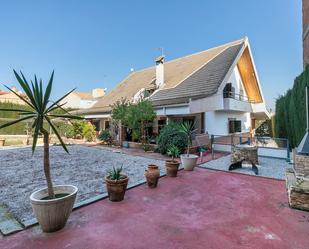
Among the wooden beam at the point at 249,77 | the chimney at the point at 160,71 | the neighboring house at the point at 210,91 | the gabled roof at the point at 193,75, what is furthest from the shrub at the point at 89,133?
the wooden beam at the point at 249,77

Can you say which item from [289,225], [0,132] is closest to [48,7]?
[289,225]

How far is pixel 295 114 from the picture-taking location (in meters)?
10.4

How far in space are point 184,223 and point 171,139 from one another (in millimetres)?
7239

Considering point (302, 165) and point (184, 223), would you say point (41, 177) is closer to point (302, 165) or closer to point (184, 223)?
point (184, 223)

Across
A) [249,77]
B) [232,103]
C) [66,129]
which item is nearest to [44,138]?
[232,103]

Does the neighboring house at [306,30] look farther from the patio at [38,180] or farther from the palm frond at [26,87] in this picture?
the palm frond at [26,87]

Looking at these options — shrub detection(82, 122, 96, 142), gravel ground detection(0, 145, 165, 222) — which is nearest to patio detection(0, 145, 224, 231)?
gravel ground detection(0, 145, 165, 222)

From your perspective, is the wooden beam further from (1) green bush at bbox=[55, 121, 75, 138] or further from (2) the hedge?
(1) green bush at bbox=[55, 121, 75, 138]

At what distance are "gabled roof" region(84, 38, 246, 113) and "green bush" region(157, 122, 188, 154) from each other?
238 cm

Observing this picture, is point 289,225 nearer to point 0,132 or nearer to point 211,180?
point 211,180

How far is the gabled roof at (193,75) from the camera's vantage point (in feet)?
43.3

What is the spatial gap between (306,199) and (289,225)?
112 cm

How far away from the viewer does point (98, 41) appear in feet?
66.2

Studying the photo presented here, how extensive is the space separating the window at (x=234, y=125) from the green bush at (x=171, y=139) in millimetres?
7059
